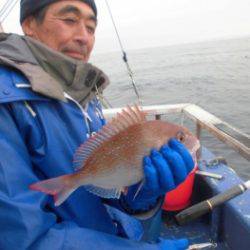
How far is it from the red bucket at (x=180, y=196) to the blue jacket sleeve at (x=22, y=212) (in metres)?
2.35

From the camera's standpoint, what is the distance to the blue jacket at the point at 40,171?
4.61ft

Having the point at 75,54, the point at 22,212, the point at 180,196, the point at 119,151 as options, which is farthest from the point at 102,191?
the point at 180,196

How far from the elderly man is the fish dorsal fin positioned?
95mm

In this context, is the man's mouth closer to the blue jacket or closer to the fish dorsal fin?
the blue jacket

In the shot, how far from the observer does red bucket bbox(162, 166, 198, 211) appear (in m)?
3.88

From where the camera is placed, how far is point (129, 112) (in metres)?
1.74

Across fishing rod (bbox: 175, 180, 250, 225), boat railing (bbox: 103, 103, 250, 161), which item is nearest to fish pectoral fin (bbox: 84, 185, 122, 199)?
fishing rod (bbox: 175, 180, 250, 225)

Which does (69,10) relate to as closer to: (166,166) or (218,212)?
(166,166)

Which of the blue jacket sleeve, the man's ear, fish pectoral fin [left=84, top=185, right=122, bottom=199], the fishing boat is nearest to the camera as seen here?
the blue jacket sleeve

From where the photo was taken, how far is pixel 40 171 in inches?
66.2

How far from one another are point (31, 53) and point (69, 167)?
0.64m

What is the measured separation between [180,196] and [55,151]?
259 cm

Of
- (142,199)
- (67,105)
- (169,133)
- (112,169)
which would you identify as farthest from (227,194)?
(67,105)

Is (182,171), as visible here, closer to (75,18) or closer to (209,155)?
(75,18)
